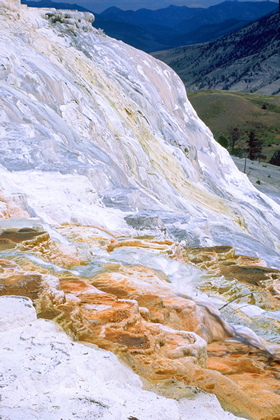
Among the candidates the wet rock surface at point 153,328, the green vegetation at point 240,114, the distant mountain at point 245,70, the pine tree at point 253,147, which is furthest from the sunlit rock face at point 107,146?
the distant mountain at point 245,70

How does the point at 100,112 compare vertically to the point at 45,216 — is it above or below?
above

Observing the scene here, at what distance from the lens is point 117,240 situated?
910cm

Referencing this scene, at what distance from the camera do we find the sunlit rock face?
1062cm

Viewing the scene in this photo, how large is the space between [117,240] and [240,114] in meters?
100

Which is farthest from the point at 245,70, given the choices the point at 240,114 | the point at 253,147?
the point at 253,147

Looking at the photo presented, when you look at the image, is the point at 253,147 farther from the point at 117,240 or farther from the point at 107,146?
the point at 117,240

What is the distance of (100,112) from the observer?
56.0ft

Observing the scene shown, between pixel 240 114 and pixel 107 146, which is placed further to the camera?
pixel 240 114

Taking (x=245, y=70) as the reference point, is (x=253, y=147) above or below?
below

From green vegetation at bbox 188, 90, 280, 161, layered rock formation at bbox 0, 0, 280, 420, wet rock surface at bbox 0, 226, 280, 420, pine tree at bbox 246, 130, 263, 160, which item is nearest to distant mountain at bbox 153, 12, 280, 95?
green vegetation at bbox 188, 90, 280, 161

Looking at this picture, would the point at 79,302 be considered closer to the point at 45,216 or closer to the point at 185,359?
the point at 185,359

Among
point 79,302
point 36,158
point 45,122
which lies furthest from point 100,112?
point 79,302

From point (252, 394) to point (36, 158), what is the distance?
26.8ft

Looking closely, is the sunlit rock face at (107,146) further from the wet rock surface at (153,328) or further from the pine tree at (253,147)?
the pine tree at (253,147)
